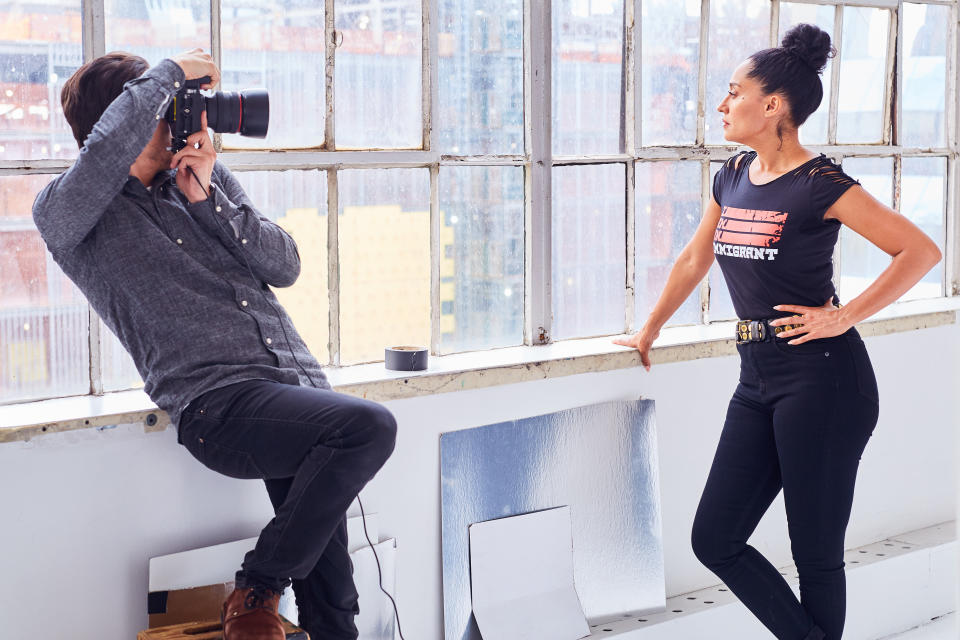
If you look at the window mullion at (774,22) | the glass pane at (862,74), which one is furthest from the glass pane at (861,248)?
the window mullion at (774,22)

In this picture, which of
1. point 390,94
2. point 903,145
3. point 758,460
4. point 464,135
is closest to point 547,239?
point 464,135

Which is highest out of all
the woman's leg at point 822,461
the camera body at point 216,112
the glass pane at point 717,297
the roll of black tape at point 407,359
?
the camera body at point 216,112

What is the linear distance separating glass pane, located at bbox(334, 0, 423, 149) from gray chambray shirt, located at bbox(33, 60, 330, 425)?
572 millimetres

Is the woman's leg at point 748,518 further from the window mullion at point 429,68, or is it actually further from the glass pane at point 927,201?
the glass pane at point 927,201

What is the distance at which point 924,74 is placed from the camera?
377cm

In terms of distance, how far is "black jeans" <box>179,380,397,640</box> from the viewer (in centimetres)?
187

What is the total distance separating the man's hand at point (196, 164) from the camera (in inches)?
76.7

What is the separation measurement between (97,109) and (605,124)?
1.48 meters

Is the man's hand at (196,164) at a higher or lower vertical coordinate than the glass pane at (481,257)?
higher

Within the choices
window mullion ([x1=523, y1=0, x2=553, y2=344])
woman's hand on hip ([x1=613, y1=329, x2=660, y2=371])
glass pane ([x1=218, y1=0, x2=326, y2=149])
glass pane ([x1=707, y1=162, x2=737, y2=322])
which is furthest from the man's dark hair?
glass pane ([x1=707, y1=162, x2=737, y2=322])

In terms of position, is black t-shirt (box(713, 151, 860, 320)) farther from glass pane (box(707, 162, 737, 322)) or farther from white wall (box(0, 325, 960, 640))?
glass pane (box(707, 162, 737, 322))

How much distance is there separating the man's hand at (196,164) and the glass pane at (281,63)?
40 centimetres

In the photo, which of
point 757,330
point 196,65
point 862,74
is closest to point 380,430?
point 196,65

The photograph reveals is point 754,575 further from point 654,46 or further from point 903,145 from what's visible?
point 903,145
